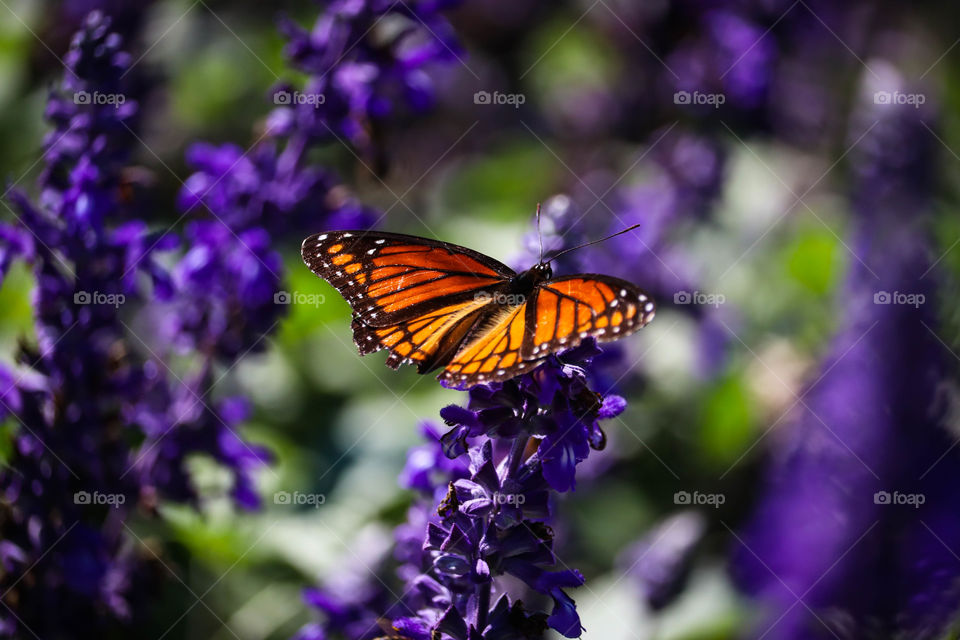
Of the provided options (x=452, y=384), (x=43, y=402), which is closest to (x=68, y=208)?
(x=43, y=402)

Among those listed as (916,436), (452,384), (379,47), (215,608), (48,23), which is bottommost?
(215,608)

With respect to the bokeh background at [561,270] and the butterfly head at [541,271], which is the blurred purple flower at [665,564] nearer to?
the bokeh background at [561,270]

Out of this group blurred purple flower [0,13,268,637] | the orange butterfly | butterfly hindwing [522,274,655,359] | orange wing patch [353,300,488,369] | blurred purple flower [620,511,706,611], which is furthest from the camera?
blurred purple flower [620,511,706,611]

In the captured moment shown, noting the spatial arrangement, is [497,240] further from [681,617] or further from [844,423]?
[844,423]

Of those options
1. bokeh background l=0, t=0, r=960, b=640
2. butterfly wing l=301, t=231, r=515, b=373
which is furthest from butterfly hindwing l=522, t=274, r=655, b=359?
bokeh background l=0, t=0, r=960, b=640

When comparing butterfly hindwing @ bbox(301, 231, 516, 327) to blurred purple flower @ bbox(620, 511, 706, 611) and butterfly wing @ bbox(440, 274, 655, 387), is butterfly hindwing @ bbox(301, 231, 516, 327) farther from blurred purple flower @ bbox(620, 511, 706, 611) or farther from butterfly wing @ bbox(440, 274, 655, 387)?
blurred purple flower @ bbox(620, 511, 706, 611)
